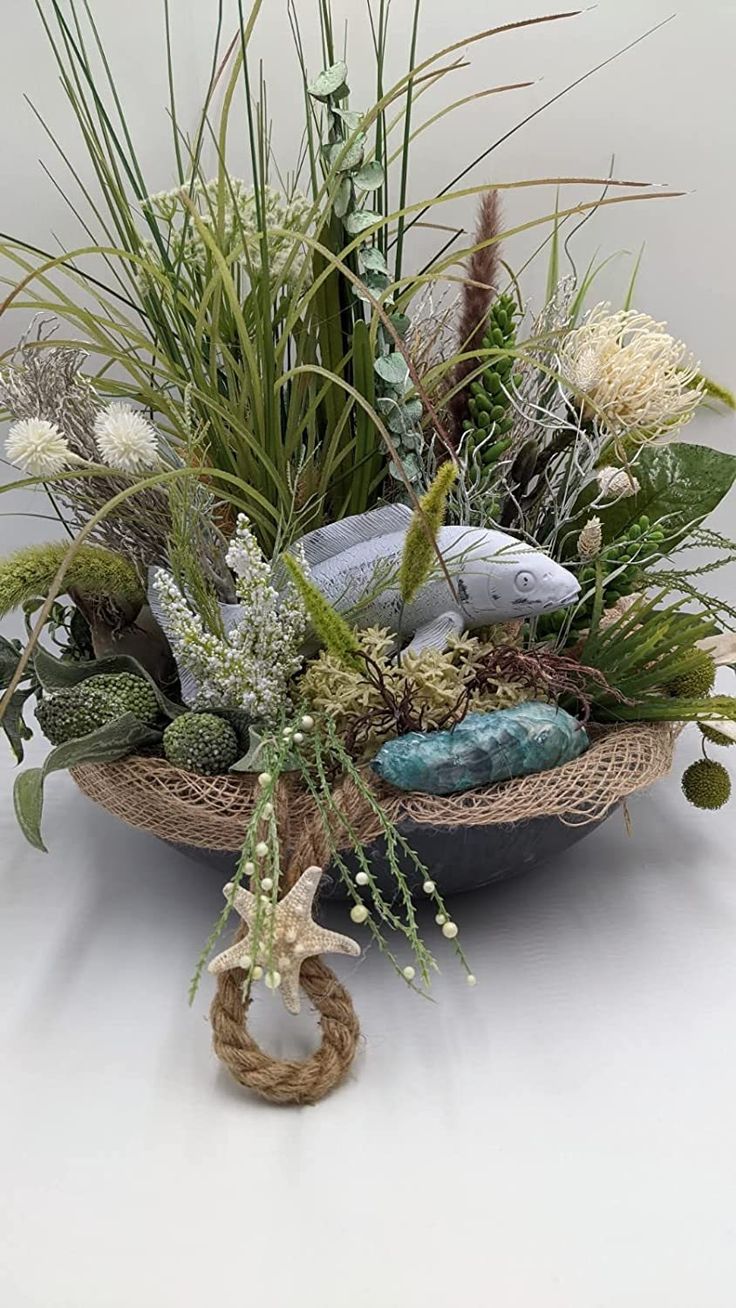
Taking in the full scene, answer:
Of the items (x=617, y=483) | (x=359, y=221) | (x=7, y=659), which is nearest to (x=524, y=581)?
(x=617, y=483)

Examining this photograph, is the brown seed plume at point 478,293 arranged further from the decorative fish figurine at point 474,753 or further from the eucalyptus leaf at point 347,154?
the decorative fish figurine at point 474,753

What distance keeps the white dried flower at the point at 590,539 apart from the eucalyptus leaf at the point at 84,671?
0.34 m

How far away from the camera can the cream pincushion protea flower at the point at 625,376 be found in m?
1.01

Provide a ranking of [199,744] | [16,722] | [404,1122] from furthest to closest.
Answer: [16,722] → [199,744] → [404,1122]

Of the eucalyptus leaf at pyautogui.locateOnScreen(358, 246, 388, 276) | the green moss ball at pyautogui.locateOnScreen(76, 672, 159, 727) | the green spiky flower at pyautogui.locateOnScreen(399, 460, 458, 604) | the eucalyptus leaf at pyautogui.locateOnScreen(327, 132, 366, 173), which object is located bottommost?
the green moss ball at pyautogui.locateOnScreen(76, 672, 159, 727)

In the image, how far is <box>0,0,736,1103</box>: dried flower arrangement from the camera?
83 centimetres

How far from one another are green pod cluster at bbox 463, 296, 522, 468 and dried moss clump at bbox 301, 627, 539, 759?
0.65 feet

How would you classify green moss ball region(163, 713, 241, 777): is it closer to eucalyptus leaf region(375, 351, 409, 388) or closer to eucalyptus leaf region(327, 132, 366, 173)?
eucalyptus leaf region(375, 351, 409, 388)

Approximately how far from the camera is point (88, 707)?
0.91 meters

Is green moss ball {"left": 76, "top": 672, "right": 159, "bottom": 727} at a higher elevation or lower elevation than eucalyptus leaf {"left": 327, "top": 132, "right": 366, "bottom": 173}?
lower

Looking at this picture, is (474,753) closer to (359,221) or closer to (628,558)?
(628,558)

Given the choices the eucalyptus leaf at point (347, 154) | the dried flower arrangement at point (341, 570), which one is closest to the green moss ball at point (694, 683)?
the dried flower arrangement at point (341, 570)

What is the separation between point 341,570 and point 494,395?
0.21m

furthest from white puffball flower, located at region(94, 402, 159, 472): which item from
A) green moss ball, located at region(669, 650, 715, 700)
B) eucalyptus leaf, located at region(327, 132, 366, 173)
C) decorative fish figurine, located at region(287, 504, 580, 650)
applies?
green moss ball, located at region(669, 650, 715, 700)
